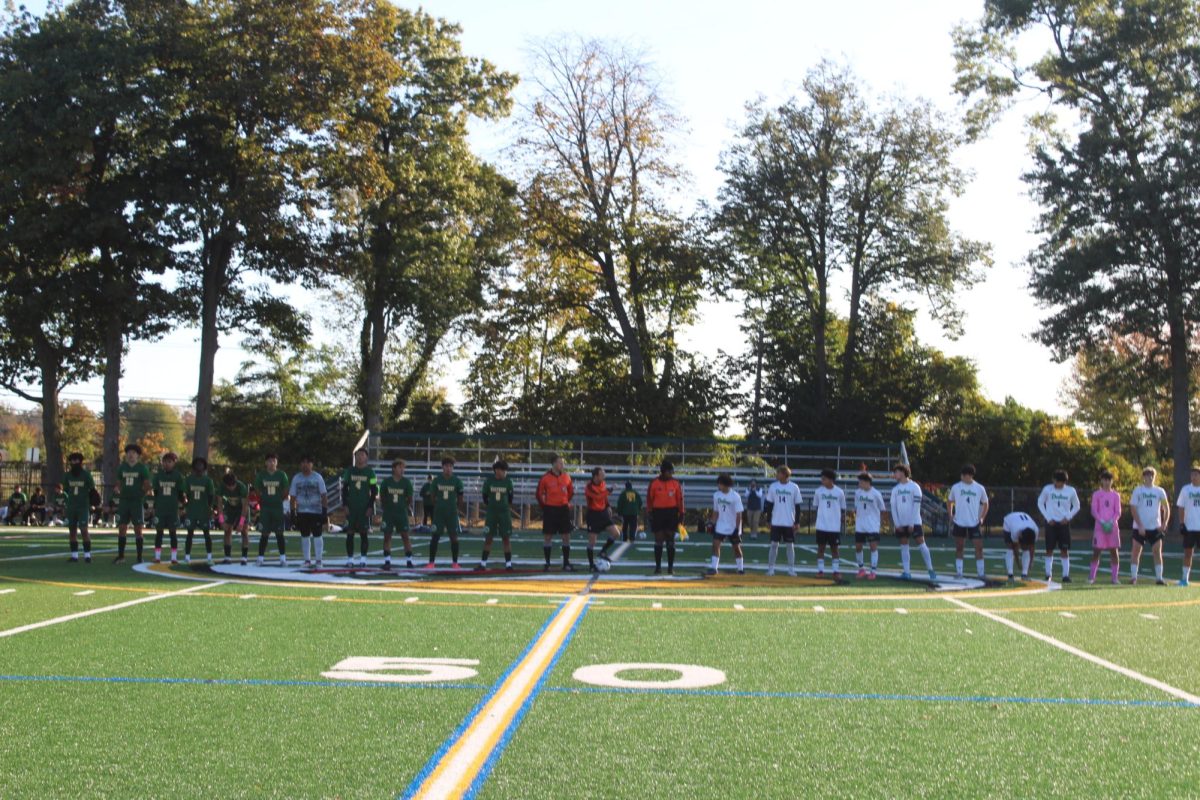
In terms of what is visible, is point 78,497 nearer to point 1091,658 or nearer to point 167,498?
point 167,498

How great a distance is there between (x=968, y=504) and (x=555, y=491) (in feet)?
20.2

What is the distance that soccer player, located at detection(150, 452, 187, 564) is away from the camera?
17.9 metres

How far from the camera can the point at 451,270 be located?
136 feet

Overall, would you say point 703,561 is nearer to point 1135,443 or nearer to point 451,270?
point 451,270

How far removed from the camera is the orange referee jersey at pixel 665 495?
694 inches

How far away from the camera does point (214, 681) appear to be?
723 cm

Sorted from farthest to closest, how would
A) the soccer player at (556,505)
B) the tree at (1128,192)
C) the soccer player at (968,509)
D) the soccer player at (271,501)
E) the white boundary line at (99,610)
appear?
the tree at (1128,192), the soccer player at (556,505), the soccer player at (271,501), the soccer player at (968,509), the white boundary line at (99,610)

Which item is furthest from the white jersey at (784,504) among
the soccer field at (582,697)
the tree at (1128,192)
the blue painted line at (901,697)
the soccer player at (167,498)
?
the tree at (1128,192)

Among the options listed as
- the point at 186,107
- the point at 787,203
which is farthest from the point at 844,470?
the point at 186,107

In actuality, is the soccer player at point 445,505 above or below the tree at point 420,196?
below

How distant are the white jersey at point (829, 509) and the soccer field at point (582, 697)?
4709 mm

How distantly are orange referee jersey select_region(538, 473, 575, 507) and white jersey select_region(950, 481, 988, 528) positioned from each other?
5.81 metres

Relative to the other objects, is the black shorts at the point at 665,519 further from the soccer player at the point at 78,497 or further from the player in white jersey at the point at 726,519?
the soccer player at the point at 78,497

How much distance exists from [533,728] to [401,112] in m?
39.3
